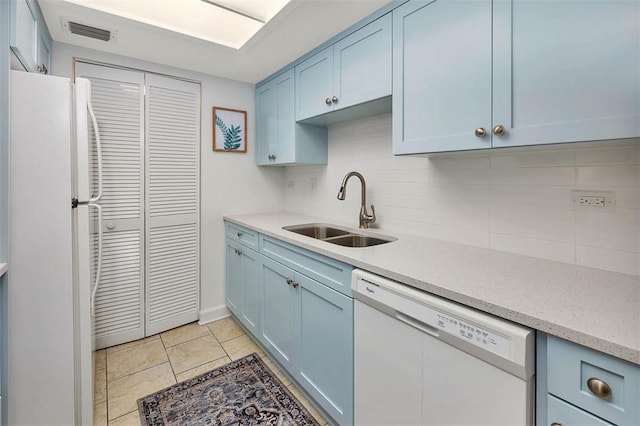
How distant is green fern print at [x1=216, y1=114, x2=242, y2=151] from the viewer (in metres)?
2.75

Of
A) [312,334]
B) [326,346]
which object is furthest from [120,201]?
[326,346]

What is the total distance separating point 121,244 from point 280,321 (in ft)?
4.60

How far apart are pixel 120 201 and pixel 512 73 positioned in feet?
8.37

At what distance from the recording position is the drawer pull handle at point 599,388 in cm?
69

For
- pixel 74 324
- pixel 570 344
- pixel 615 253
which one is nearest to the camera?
pixel 570 344

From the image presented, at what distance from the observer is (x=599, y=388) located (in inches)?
27.5

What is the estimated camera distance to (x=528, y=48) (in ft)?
3.49

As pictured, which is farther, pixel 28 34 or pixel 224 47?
pixel 224 47

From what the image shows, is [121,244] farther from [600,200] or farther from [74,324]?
[600,200]

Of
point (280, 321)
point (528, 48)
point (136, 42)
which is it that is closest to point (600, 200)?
point (528, 48)

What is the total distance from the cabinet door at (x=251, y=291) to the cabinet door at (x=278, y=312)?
98mm

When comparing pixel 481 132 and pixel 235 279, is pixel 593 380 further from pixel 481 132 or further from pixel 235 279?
pixel 235 279

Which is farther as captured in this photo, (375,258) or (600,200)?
(375,258)

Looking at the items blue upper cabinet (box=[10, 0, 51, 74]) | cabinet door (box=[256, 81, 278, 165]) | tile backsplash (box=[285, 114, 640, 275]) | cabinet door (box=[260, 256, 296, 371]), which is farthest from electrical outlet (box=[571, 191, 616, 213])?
blue upper cabinet (box=[10, 0, 51, 74])
